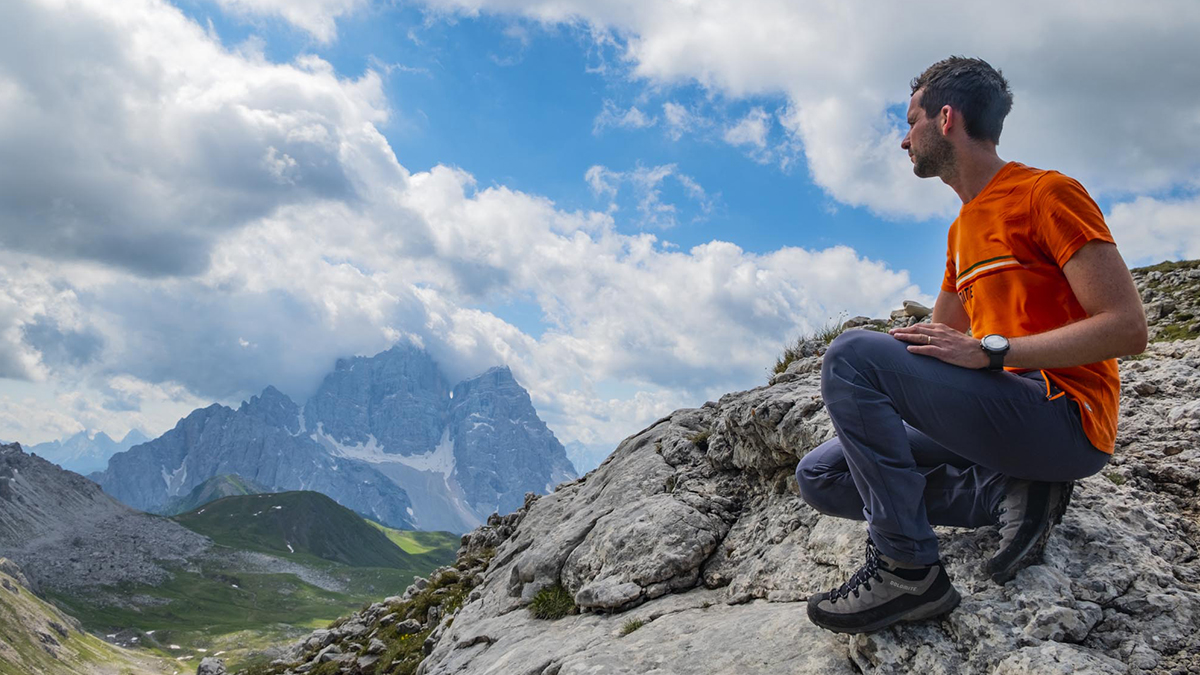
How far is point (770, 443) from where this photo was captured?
1087 centimetres

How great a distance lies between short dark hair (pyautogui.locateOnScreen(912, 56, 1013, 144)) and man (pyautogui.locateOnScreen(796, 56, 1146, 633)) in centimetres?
1

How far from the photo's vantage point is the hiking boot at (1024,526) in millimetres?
5867

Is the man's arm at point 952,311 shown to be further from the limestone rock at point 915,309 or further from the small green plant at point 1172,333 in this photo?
the limestone rock at point 915,309

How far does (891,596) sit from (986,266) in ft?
10.0

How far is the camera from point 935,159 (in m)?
6.35

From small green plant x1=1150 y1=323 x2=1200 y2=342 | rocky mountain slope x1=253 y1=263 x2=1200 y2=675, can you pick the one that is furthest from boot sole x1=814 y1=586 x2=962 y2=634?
small green plant x1=1150 y1=323 x2=1200 y2=342

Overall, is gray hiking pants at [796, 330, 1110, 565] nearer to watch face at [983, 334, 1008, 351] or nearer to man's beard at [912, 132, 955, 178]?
watch face at [983, 334, 1008, 351]

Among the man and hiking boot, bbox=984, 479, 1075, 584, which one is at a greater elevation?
the man

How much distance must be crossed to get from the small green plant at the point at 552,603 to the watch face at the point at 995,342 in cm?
792

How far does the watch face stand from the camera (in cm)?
537

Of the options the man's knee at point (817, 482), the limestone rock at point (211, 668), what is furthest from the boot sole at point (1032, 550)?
the limestone rock at point (211, 668)

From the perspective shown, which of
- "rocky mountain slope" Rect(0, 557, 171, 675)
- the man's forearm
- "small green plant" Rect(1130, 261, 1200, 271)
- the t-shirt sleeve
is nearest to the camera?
the man's forearm

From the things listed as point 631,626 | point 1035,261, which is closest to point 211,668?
point 631,626

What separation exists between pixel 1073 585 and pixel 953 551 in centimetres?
96
